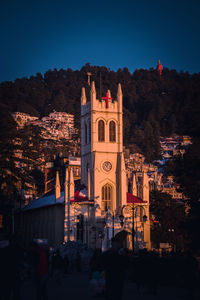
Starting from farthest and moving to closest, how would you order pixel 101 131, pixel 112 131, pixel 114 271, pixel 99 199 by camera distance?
pixel 112 131
pixel 101 131
pixel 99 199
pixel 114 271

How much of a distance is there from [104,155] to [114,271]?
2083 inches

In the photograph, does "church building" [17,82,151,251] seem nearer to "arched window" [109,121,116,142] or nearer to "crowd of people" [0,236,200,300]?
"arched window" [109,121,116,142]

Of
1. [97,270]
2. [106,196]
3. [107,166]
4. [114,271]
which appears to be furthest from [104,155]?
[114,271]

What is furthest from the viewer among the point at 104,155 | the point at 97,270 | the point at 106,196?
the point at 104,155

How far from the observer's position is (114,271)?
38.8 feet

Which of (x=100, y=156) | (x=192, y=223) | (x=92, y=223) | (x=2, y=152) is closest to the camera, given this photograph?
(x=192, y=223)

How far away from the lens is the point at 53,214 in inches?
2512

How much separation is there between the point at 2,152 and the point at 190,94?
26916mm

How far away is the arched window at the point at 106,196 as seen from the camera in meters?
62.9

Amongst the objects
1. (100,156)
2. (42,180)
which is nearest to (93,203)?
(100,156)

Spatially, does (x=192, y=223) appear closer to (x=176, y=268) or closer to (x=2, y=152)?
(x=176, y=268)

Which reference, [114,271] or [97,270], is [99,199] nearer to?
[97,270]

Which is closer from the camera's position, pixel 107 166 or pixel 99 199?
pixel 99 199

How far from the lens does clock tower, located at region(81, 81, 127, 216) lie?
62844 millimetres
